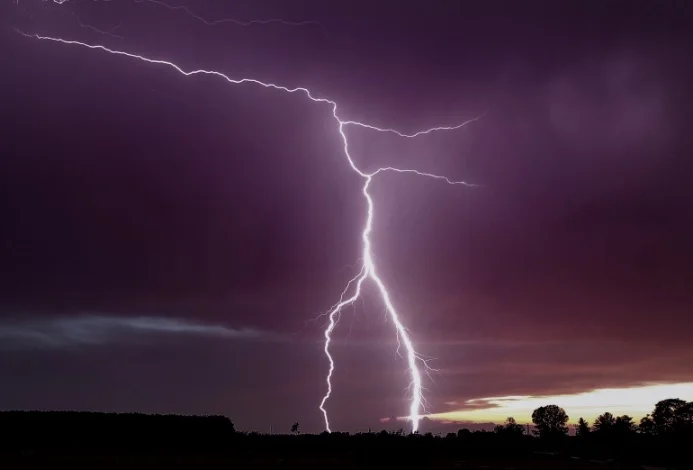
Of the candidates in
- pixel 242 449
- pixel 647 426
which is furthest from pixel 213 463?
pixel 647 426

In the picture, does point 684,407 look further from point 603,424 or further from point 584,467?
point 584,467

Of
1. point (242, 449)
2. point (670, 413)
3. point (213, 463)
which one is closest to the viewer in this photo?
point (213, 463)

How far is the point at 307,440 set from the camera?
34750 mm

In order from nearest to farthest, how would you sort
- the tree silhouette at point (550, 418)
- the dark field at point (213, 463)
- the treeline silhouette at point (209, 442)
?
1. the dark field at point (213, 463)
2. the treeline silhouette at point (209, 442)
3. the tree silhouette at point (550, 418)

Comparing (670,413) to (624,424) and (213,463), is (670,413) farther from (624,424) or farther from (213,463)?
(213,463)

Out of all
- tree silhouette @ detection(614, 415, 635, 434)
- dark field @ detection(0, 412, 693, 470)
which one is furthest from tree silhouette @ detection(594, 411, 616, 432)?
dark field @ detection(0, 412, 693, 470)

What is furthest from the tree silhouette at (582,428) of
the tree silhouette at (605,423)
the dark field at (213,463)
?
the dark field at (213,463)

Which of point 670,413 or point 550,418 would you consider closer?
point 670,413

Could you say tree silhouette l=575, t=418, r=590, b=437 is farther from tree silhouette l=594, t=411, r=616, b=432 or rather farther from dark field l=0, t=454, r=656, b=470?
dark field l=0, t=454, r=656, b=470

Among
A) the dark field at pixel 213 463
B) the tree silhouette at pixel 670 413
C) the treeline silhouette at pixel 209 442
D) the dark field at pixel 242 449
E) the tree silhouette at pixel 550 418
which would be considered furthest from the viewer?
the tree silhouette at pixel 550 418

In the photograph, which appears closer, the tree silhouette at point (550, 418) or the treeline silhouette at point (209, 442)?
the treeline silhouette at point (209, 442)

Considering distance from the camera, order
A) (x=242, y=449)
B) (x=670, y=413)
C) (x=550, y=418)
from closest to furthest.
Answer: (x=242, y=449) → (x=670, y=413) → (x=550, y=418)

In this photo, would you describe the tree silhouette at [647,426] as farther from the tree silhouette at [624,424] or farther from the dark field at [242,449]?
the dark field at [242,449]

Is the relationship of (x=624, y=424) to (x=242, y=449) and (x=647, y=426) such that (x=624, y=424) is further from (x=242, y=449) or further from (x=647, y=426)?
(x=242, y=449)
